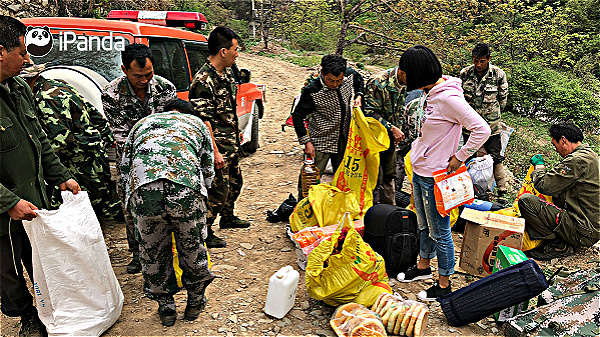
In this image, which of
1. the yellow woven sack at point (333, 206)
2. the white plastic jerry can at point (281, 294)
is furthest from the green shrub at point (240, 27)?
the white plastic jerry can at point (281, 294)

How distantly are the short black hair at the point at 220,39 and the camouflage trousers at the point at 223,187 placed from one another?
1.09 meters

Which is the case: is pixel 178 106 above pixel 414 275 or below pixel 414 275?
above

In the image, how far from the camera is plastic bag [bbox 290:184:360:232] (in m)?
3.95

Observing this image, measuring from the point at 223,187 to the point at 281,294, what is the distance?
142 centimetres

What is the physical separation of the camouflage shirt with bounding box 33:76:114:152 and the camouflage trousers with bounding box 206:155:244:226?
1.21 m

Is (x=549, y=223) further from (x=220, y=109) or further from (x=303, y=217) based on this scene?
(x=220, y=109)

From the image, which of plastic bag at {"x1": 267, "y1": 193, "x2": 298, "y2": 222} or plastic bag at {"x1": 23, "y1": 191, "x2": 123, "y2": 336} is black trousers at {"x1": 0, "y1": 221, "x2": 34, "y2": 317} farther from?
plastic bag at {"x1": 267, "y1": 193, "x2": 298, "y2": 222}

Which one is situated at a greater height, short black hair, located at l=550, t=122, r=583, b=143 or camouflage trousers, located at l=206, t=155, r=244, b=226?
short black hair, located at l=550, t=122, r=583, b=143

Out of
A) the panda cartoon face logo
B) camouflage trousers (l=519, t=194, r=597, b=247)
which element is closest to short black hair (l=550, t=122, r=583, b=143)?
camouflage trousers (l=519, t=194, r=597, b=247)

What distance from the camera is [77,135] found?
395cm

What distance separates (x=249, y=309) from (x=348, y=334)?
834mm

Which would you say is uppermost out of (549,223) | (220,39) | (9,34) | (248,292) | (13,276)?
(9,34)

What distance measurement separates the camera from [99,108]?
448 cm

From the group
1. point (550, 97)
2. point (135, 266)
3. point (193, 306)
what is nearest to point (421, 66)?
point (193, 306)
